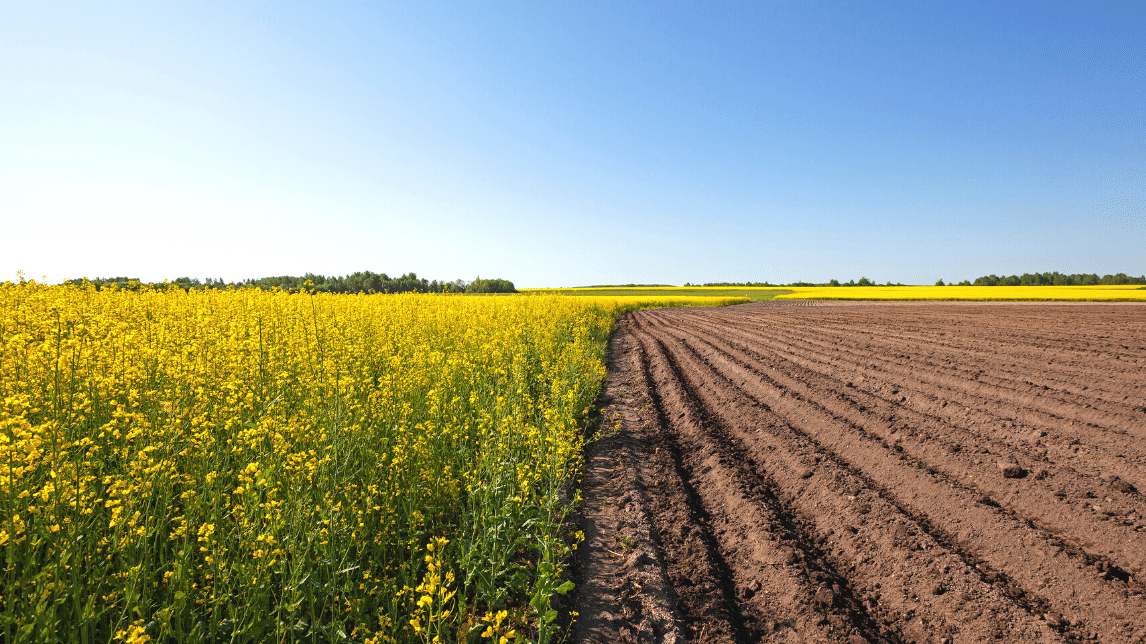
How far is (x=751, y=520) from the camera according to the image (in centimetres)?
427

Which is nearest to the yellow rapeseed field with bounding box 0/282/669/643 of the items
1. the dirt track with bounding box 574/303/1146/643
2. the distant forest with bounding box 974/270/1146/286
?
the dirt track with bounding box 574/303/1146/643

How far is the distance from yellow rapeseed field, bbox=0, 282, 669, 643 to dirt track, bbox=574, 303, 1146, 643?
0.85m

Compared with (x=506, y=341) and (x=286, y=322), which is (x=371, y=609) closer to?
(x=286, y=322)

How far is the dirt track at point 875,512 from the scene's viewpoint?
306 cm

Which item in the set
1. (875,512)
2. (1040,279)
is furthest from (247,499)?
(1040,279)

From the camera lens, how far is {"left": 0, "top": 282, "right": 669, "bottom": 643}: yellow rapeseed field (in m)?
2.27

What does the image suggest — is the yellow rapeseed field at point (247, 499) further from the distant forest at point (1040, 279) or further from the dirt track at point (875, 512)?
the distant forest at point (1040, 279)

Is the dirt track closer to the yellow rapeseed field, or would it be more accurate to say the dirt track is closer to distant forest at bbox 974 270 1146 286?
the yellow rapeseed field

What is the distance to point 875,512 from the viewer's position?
4.30 metres

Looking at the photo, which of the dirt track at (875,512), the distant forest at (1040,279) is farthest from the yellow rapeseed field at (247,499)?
the distant forest at (1040,279)

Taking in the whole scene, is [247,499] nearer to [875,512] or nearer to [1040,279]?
[875,512]

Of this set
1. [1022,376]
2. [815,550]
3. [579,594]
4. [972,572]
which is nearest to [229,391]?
[579,594]

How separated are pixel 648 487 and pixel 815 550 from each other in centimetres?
173

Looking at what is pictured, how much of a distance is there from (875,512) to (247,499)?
5.17 m
